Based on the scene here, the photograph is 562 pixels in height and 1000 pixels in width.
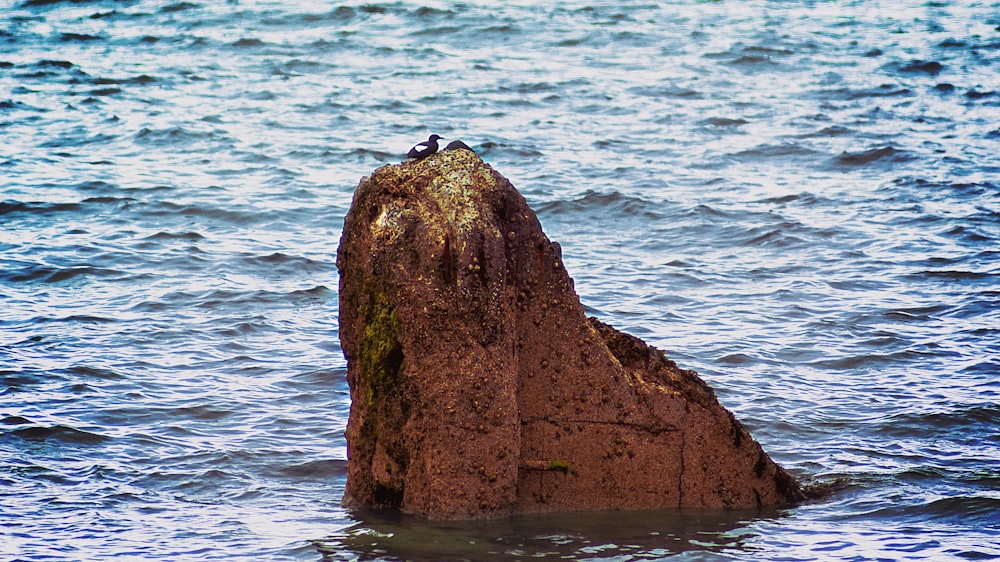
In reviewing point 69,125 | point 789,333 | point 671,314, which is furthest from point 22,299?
point 69,125

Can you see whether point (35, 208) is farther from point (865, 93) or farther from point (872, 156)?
point (865, 93)

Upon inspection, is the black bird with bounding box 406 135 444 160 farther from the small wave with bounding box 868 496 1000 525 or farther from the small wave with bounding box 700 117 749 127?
Result: the small wave with bounding box 700 117 749 127

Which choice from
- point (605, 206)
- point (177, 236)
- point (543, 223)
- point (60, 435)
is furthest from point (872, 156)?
point (60, 435)

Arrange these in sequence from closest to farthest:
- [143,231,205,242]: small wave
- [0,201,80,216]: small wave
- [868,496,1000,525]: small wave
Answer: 1. [868,496,1000,525]: small wave
2. [143,231,205,242]: small wave
3. [0,201,80,216]: small wave

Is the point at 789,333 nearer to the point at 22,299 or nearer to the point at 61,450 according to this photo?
the point at 61,450

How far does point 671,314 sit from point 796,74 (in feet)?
33.1

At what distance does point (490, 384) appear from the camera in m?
5.50

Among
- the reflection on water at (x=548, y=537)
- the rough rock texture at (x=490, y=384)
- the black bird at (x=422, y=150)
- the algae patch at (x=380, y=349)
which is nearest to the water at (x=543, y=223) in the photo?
the reflection on water at (x=548, y=537)

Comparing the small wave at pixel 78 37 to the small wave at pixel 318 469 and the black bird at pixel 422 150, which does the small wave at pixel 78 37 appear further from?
the black bird at pixel 422 150

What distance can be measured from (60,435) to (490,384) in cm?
287

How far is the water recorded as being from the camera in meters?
5.98

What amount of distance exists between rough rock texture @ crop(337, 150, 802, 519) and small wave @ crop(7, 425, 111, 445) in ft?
6.22

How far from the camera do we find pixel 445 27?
71.5 feet

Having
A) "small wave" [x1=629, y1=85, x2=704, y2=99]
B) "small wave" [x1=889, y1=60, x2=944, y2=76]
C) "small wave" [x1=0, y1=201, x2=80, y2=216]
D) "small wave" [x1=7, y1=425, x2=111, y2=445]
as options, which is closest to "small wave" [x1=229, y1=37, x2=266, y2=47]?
"small wave" [x1=629, y1=85, x2=704, y2=99]
